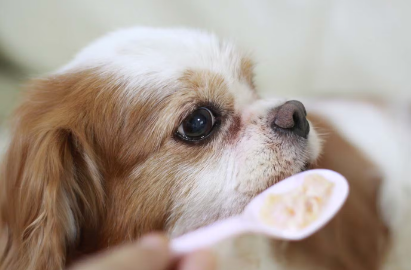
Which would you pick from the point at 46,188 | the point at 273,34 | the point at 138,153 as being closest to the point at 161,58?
the point at 138,153

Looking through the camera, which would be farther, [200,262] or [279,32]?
[279,32]

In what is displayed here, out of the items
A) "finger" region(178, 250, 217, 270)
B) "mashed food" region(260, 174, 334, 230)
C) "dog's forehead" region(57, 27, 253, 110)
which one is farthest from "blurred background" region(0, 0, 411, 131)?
"finger" region(178, 250, 217, 270)

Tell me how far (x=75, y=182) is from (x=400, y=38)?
153cm

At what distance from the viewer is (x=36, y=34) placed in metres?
1.58

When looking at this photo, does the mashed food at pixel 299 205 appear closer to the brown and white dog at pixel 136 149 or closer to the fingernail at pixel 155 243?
the brown and white dog at pixel 136 149

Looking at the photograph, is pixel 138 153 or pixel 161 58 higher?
pixel 161 58

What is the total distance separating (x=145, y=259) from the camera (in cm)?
46

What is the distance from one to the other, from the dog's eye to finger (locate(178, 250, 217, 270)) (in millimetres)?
323

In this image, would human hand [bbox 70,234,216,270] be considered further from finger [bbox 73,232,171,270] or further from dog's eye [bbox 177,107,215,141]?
dog's eye [bbox 177,107,215,141]

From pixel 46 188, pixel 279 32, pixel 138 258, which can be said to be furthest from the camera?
pixel 279 32

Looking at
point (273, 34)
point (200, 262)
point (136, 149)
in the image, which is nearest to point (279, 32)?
point (273, 34)

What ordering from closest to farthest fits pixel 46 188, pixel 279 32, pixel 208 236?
1. pixel 208 236
2. pixel 46 188
3. pixel 279 32

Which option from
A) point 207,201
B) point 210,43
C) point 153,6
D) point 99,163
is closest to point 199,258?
point 207,201

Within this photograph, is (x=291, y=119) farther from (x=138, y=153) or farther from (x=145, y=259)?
(x=145, y=259)
